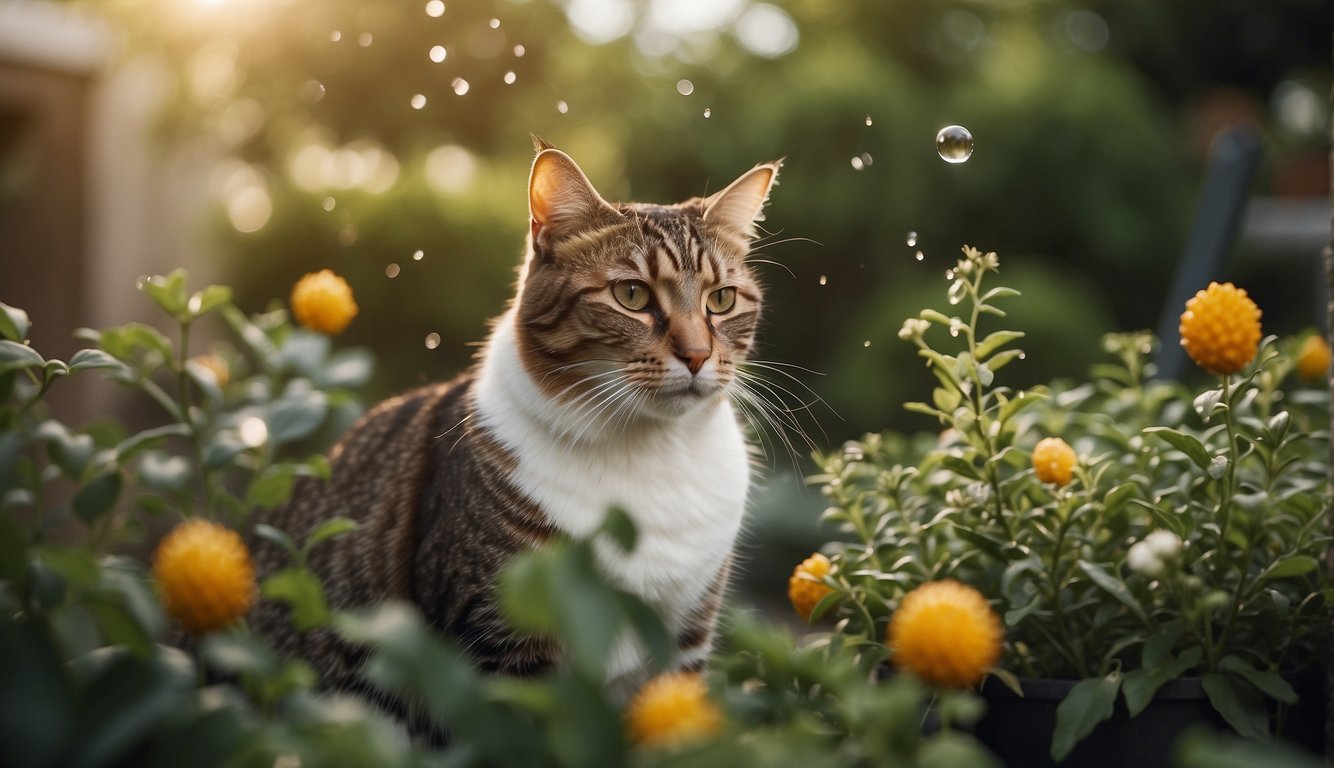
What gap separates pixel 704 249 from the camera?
1.42 m

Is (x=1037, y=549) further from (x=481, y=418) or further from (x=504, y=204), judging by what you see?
(x=504, y=204)

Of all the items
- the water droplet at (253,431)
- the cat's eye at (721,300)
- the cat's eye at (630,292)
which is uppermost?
the cat's eye at (721,300)

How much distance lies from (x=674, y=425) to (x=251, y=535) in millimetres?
696

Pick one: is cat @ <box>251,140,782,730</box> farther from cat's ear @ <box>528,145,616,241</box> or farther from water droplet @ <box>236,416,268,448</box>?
water droplet @ <box>236,416,268,448</box>

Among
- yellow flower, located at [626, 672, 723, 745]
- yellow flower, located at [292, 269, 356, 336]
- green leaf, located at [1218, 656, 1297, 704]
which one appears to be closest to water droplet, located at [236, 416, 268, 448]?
yellow flower, located at [292, 269, 356, 336]

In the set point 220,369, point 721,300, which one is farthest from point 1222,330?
point 220,369

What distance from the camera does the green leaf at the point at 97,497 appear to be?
106 centimetres

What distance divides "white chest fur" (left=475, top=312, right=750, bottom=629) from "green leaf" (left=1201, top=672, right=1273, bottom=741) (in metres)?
0.55

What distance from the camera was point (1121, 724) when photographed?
42.4 inches

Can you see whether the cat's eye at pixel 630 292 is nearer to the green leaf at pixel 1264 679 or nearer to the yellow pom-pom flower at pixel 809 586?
the yellow pom-pom flower at pixel 809 586

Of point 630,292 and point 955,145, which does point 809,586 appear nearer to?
point 630,292

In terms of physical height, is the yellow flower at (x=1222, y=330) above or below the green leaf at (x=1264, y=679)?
above

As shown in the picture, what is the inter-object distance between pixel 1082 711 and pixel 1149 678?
71 mm

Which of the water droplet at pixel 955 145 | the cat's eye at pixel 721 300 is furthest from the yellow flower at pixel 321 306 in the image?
the water droplet at pixel 955 145
